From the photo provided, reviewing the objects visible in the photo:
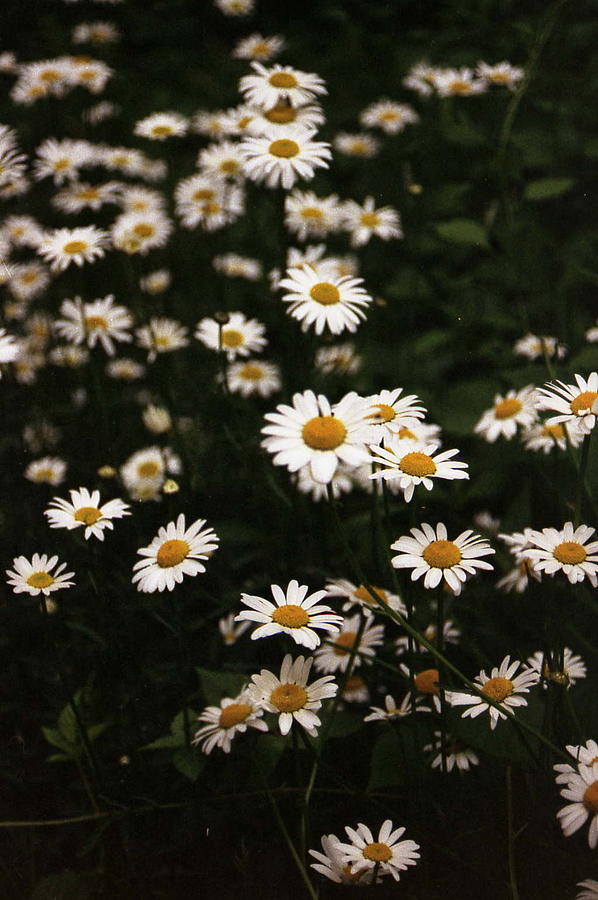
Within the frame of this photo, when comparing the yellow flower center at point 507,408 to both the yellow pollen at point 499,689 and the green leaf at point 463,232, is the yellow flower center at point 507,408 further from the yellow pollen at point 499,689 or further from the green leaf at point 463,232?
the green leaf at point 463,232

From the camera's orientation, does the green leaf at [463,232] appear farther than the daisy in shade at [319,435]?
Yes

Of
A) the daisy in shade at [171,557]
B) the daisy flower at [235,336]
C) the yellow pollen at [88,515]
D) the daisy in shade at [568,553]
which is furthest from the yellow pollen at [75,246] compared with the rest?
the daisy in shade at [568,553]

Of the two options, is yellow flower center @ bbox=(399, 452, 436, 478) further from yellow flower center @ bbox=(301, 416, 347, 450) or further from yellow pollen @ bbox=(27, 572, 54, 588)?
yellow pollen @ bbox=(27, 572, 54, 588)

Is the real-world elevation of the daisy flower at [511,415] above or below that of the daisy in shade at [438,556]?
above

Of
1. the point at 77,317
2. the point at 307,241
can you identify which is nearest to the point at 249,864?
the point at 77,317

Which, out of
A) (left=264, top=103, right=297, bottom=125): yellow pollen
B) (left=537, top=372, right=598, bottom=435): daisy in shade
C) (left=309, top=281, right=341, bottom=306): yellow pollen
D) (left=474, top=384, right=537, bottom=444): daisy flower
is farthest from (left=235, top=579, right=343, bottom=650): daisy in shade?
(left=264, top=103, right=297, bottom=125): yellow pollen

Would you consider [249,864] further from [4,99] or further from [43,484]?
[4,99]
